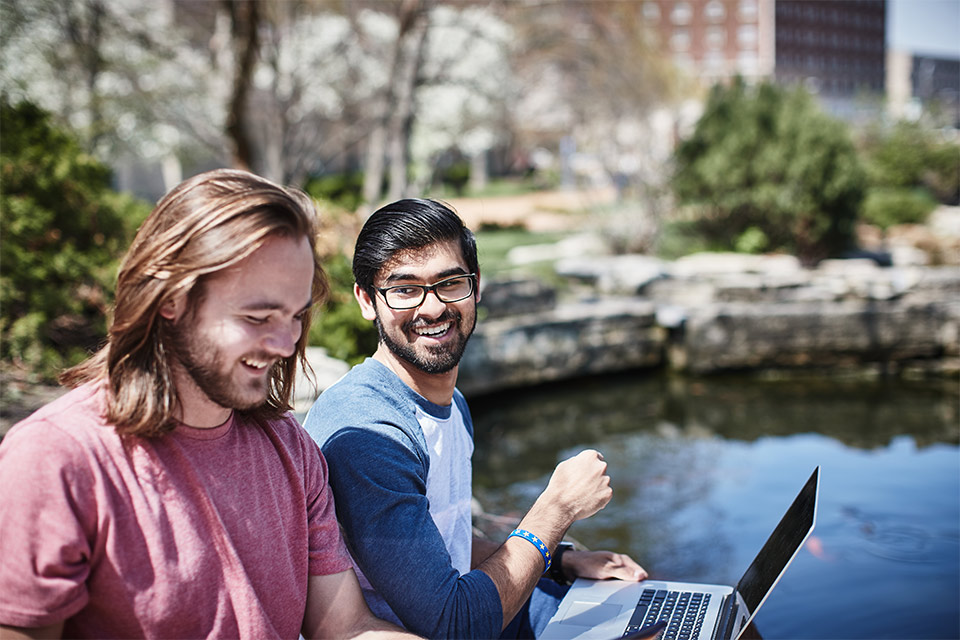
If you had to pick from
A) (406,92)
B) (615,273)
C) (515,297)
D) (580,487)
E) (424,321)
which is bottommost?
(615,273)

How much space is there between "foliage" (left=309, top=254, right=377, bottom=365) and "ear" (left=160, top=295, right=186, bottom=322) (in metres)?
3.51

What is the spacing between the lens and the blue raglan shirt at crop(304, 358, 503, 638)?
1.75m

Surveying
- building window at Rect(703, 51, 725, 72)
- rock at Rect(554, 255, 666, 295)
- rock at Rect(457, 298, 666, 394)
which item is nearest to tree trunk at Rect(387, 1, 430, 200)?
rock at Rect(554, 255, 666, 295)

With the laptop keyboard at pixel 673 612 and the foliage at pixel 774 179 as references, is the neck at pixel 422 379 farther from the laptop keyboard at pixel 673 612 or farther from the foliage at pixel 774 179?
the foliage at pixel 774 179

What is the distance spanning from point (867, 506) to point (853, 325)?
3.80 m

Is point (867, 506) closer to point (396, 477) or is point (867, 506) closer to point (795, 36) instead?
point (396, 477)

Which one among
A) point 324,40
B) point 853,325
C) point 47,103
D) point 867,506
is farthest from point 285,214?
point 324,40

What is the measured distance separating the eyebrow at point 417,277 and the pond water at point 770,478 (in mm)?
2056

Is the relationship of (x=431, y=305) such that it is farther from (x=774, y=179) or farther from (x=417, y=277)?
(x=774, y=179)

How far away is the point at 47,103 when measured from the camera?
13.9 m

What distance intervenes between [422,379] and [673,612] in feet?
2.78

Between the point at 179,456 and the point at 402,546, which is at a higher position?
the point at 179,456

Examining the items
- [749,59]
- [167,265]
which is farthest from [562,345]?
[749,59]

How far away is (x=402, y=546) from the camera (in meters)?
1.75
